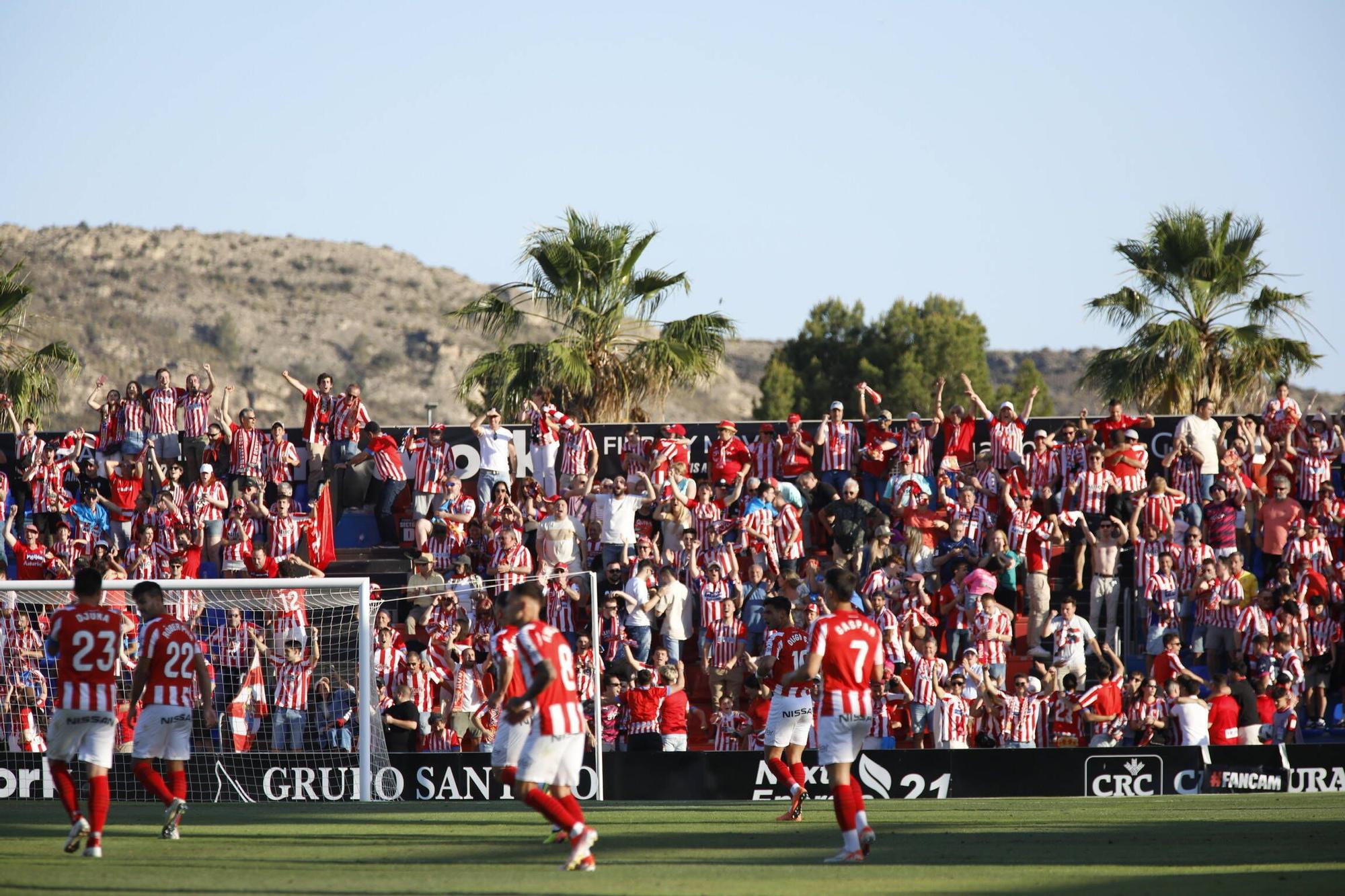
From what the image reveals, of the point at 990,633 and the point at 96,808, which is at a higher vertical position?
the point at 990,633

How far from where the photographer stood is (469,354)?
78.8m

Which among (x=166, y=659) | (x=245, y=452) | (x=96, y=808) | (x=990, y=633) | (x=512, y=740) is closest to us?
(x=96, y=808)

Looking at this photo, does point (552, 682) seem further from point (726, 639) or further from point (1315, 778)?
point (1315, 778)

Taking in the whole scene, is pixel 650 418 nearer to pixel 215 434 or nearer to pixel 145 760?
pixel 215 434

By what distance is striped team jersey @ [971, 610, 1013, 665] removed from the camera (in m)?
17.7

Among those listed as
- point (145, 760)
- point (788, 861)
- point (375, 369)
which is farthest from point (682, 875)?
point (375, 369)

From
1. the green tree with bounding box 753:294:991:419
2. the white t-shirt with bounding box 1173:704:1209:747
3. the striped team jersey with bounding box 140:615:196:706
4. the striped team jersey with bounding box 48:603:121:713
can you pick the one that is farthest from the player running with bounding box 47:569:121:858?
the green tree with bounding box 753:294:991:419

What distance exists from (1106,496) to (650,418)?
8.71 metres

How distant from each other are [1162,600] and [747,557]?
537cm

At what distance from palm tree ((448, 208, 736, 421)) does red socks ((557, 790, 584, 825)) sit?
51.9 ft

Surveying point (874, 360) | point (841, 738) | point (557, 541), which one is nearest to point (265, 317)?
point (874, 360)

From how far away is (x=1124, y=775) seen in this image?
15.5 meters

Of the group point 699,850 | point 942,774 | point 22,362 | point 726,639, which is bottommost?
point 942,774

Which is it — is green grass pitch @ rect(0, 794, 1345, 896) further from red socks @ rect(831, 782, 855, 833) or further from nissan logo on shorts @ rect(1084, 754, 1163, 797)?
nissan logo on shorts @ rect(1084, 754, 1163, 797)
